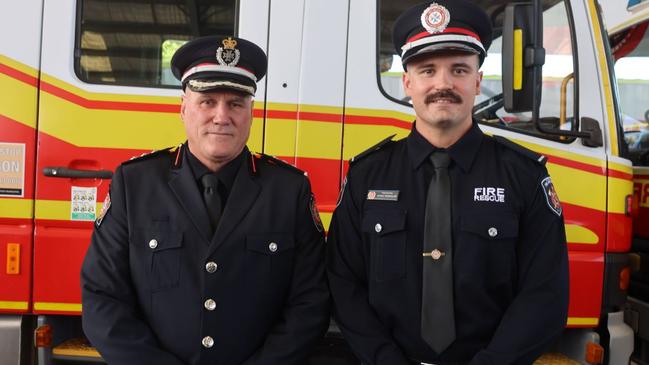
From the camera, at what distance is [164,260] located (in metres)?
1.82

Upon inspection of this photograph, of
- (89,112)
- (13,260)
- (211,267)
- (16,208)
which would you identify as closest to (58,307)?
(13,260)

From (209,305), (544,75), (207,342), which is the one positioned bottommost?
(207,342)

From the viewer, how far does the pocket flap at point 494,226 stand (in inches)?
68.7

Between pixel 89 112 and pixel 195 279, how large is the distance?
1130 millimetres

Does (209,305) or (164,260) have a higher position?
(164,260)

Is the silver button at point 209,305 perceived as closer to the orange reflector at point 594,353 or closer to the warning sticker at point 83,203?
the warning sticker at point 83,203

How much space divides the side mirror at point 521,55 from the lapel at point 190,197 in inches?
52.8

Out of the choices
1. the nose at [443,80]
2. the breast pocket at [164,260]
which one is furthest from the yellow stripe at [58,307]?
the nose at [443,80]

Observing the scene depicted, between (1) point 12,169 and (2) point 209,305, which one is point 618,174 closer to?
(2) point 209,305

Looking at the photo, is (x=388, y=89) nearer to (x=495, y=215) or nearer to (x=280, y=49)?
(x=280, y=49)

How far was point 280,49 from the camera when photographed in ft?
8.55

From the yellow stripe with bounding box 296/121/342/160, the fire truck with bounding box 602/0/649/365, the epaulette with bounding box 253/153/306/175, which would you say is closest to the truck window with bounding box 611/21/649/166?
the fire truck with bounding box 602/0/649/365

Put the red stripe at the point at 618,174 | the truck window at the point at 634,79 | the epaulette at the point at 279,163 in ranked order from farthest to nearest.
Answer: the truck window at the point at 634,79 → the red stripe at the point at 618,174 → the epaulette at the point at 279,163

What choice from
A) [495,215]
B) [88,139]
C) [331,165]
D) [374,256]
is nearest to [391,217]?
[374,256]
